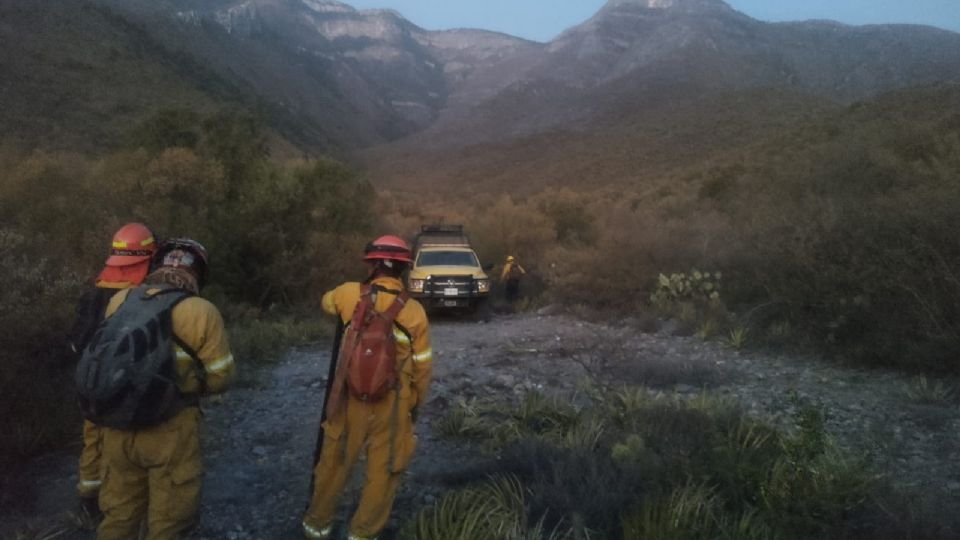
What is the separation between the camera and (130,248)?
3959 millimetres

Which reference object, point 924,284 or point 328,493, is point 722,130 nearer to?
point 924,284

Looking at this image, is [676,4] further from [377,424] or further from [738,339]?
[377,424]

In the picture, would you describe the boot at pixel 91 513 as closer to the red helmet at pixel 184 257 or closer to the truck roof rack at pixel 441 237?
the red helmet at pixel 184 257

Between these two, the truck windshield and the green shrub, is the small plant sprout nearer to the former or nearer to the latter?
the green shrub

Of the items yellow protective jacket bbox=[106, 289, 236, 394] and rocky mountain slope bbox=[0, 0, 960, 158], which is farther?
rocky mountain slope bbox=[0, 0, 960, 158]

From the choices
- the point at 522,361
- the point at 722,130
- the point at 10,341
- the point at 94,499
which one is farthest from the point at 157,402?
the point at 722,130

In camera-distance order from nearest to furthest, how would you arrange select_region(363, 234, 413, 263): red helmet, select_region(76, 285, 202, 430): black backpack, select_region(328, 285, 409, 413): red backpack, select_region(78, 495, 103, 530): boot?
select_region(76, 285, 202, 430): black backpack
select_region(328, 285, 409, 413): red backpack
select_region(363, 234, 413, 263): red helmet
select_region(78, 495, 103, 530): boot

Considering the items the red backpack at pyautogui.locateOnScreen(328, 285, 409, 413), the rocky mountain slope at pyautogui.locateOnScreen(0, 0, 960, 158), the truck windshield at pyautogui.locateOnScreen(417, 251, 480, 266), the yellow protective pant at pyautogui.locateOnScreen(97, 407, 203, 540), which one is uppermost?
the rocky mountain slope at pyautogui.locateOnScreen(0, 0, 960, 158)

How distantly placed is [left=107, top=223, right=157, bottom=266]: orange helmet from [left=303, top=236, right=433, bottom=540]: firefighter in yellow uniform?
3.65ft

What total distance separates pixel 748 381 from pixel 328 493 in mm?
5932

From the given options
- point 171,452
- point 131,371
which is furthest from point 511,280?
point 131,371

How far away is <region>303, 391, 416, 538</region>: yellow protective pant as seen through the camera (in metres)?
3.79

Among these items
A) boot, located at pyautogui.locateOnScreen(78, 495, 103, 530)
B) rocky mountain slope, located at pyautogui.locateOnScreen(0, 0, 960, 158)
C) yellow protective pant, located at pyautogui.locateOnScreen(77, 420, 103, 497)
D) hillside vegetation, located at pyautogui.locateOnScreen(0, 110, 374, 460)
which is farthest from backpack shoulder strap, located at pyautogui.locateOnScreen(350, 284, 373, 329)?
rocky mountain slope, located at pyautogui.locateOnScreen(0, 0, 960, 158)

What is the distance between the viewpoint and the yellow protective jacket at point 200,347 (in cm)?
326
